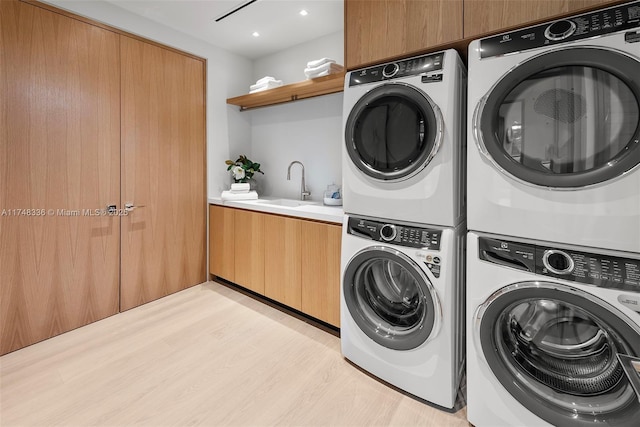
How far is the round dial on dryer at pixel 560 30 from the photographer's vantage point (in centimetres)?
116

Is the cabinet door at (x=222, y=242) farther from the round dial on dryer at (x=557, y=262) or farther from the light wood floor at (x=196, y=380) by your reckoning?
the round dial on dryer at (x=557, y=262)

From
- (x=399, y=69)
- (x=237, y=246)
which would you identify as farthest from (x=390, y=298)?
(x=237, y=246)

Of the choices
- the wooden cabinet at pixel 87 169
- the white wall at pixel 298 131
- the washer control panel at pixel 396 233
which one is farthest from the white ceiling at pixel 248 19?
the washer control panel at pixel 396 233

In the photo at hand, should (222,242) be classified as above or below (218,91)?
below

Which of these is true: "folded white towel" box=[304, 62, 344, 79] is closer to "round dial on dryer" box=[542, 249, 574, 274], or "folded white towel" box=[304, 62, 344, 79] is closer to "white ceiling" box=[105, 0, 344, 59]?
"white ceiling" box=[105, 0, 344, 59]

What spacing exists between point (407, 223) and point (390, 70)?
794 mm

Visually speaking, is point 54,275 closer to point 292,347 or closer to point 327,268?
point 292,347

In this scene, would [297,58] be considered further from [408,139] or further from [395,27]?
[408,139]

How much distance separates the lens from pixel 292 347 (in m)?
2.12

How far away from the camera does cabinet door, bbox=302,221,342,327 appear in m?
2.17

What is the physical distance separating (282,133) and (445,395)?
266 cm

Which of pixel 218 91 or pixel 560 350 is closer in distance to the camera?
pixel 560 350

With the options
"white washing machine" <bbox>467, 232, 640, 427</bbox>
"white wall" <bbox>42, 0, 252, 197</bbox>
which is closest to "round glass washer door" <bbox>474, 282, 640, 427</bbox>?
"white washing machine" <bbox>467, 232, 640, 427</bbox>

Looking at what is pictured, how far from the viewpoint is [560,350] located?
1.28 meters
